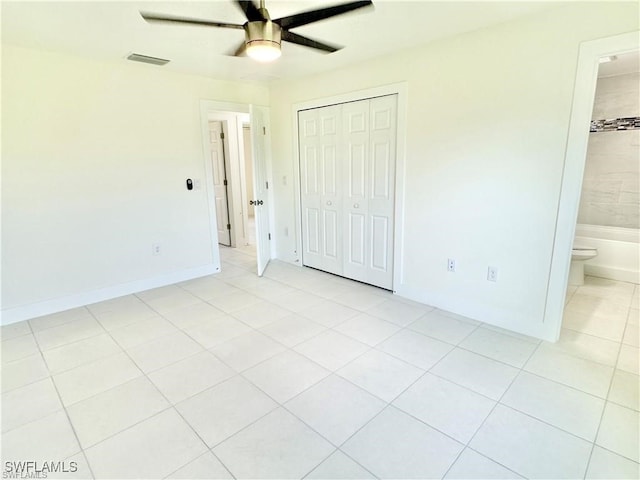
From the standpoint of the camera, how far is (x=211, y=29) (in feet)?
8.04

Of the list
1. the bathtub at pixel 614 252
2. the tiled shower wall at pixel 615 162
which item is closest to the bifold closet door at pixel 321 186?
the bathtub at pixel 614 252

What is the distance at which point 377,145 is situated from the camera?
339cm

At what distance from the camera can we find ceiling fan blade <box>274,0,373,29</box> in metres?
1.74

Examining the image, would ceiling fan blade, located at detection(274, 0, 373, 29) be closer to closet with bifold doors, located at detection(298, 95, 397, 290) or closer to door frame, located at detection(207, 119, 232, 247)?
closet with bifold doors, located at detection(298, 95, 397, 290)

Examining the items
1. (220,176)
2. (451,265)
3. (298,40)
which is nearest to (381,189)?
(451,265)

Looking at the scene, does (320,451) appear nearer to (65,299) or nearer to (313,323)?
(313,323)

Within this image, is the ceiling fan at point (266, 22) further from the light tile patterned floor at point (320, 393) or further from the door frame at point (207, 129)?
the door frame at point (207, 129)

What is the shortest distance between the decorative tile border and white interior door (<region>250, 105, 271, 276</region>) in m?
3.88

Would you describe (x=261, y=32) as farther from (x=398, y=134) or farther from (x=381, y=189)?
(x=381, y=189)

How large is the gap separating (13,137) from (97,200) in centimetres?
78

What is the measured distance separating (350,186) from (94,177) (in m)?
2.56

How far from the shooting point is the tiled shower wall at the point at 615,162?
12.6ft

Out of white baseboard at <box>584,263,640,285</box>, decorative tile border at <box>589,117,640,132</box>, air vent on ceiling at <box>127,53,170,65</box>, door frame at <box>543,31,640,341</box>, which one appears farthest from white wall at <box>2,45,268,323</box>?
white baseboard at <box>584,263,640,285</box>

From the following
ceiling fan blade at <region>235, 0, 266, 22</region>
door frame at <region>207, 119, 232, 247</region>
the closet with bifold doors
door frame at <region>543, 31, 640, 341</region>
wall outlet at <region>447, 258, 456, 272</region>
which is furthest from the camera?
door frame at <region>207, 119, 232, 247</region>
